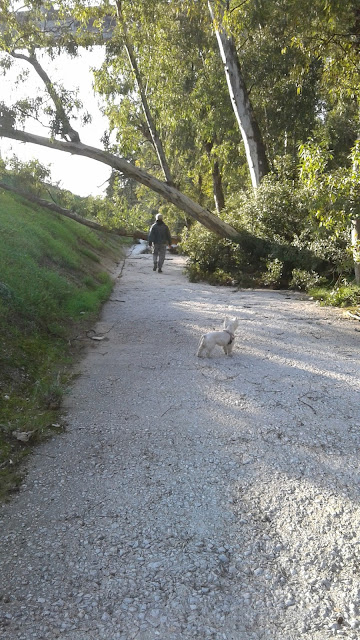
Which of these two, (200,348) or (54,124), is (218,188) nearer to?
(54,124)

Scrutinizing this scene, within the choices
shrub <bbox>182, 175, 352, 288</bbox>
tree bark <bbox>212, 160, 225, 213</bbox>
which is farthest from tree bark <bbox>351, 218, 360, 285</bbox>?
tree bark <bbox>212, 160, 225, 213</bbox>

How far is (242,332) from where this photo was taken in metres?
8.31

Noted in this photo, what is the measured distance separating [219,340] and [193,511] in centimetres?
338

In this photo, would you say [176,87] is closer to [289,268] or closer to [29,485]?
[289,268]

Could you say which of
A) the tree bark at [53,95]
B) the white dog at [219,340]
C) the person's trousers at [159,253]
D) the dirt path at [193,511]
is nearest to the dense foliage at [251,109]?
the tree bark at [53,95]

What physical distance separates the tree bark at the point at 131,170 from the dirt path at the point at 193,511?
8.38m

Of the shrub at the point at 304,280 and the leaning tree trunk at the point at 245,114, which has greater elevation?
the leaning tree trunk at the point at 245,114

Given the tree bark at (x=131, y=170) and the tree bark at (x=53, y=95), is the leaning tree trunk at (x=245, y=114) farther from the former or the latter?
the tree bark at (x=53, y=95)

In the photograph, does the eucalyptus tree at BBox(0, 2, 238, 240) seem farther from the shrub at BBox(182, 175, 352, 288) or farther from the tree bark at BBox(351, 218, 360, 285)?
the tree bark at BBox(351, 218, 360, 285)

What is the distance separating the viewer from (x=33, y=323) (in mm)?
6871

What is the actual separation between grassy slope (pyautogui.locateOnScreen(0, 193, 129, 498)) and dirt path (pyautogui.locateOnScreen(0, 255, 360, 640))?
270 millimetres

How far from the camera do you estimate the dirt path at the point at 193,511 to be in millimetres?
2648

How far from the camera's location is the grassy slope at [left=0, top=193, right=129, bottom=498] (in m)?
4.64

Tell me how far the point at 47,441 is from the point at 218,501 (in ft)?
5.94
